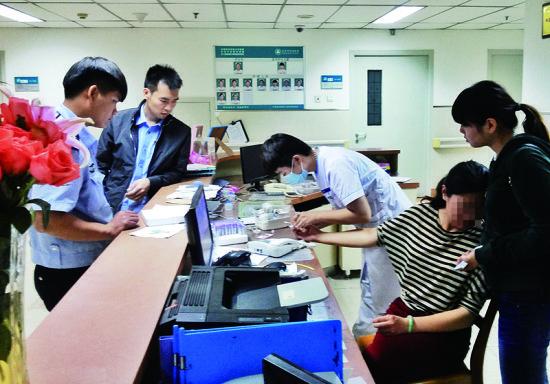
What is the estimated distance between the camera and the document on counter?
179cm

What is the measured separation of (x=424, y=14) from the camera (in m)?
5.59

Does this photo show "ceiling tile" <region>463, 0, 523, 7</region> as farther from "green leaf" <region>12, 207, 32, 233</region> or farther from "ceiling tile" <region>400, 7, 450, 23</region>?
"green leaf" <region>12, 207, 32, 233</region>

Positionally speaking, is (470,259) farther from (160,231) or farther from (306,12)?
(306,12)

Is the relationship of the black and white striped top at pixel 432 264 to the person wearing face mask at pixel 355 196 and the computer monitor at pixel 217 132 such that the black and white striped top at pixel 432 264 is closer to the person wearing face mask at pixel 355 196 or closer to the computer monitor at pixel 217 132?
the person wearing face mask at pixel 355 196

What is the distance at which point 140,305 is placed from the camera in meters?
1.14

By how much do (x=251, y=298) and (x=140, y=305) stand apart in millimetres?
317

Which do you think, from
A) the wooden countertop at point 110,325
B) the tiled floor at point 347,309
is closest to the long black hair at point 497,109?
the wooden countertop at point 110,325

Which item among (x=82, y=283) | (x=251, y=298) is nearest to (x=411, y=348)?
(x=251, y=298)

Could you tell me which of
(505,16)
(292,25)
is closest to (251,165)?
(292,25)

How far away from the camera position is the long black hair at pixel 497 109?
1626 millimetres

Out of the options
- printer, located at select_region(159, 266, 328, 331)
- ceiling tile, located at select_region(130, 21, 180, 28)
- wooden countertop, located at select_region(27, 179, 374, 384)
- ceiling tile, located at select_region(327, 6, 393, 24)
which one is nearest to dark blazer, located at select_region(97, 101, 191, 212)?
wooden countertop, located at select_region(27, 179, 374, 384)

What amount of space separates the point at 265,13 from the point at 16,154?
521 centimetres

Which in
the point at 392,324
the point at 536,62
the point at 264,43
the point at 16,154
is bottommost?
the point at 392,324

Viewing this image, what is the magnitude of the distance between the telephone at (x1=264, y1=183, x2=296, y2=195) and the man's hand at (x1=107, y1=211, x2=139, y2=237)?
1815 millimetres
